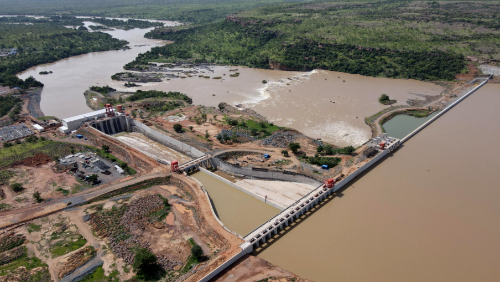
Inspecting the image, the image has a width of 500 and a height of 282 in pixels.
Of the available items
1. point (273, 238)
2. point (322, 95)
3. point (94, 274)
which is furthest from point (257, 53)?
point (94, 274)

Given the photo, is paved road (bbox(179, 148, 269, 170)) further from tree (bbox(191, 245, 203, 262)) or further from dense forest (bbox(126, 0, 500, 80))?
dense forest (bbox(126, 0, 500, 80))

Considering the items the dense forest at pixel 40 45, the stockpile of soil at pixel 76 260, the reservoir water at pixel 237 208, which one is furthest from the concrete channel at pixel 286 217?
the dense forest at pixel 40 45

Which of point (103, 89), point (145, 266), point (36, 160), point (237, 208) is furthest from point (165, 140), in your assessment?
point (103, 89)

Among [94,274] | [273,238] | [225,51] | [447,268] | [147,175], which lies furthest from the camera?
[225,51]

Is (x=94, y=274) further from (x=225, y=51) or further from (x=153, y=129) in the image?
(x=225, y=51)

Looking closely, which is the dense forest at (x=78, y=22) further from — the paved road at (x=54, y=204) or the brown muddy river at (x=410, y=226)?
the brown muddy river at (x=410, y=226)

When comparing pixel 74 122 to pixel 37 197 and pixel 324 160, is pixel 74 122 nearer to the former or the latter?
pixel 37 197

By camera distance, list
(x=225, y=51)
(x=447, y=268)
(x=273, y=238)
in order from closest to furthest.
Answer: (x=447, y=268) < (x=273, y=238) < (x=225, y=51)

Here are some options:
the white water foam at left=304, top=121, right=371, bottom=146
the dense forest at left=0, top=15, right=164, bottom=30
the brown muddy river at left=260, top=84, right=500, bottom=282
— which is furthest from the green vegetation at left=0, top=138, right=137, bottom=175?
the dense forest at left=0, top=15, right=164, bottom=30

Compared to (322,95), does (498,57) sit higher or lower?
higher
